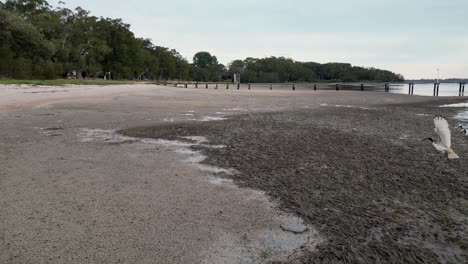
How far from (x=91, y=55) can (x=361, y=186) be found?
58.6 m

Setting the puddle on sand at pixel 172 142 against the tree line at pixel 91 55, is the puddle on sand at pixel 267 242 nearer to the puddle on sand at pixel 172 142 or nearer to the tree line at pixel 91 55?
the puddle on sand at pixel 172 142

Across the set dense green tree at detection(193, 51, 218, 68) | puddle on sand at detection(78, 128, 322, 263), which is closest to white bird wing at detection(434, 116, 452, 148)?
puddle on sand at detection(78, 128, 322, 263)

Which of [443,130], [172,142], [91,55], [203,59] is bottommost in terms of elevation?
[172,142]

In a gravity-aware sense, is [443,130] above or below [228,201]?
above

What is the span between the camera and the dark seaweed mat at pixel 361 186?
3.26m

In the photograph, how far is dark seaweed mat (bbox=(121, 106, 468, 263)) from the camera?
326 centimetres

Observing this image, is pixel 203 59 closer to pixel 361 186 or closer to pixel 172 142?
pixel 172 142

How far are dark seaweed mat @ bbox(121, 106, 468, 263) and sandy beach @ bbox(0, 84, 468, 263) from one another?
0.06 feet

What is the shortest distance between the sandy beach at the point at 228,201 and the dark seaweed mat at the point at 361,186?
18mm

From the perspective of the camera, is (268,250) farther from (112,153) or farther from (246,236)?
(112,153)

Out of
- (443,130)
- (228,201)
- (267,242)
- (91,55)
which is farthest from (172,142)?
(91,55)

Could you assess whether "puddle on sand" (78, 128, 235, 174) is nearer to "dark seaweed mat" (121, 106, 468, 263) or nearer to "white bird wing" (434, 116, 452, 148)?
"dark seaweed mat" (121, 106, 468, 263)

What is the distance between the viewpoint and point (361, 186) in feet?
16.2

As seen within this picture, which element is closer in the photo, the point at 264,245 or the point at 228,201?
the point at 264,245
